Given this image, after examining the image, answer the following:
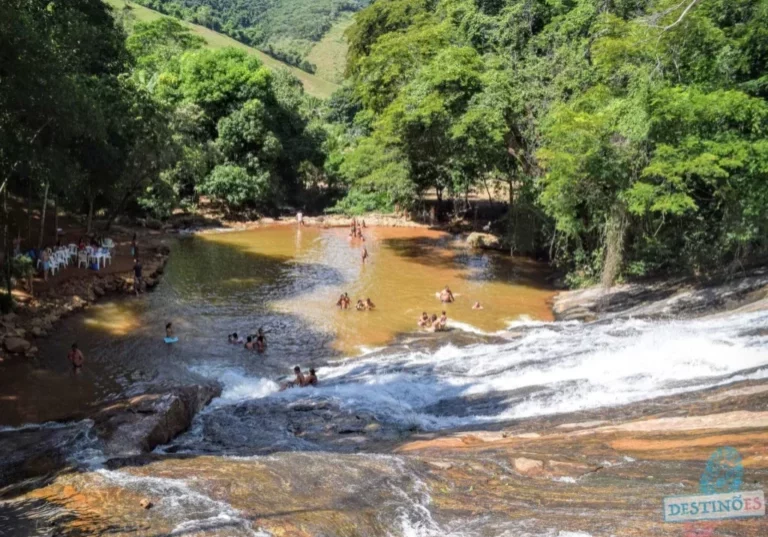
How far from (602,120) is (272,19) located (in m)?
172

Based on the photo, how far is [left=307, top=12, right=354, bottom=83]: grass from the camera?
125 metres

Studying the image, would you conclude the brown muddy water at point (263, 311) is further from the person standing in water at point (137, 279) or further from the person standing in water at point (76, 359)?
the person standing in water at point (137, 279)

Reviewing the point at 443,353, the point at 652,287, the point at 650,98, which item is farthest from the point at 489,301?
the point at 650,98

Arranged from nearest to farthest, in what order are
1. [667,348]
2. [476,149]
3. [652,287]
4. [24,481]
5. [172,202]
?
[24,481] → [667,348] → [652,287] → [476,149] → [172,202]

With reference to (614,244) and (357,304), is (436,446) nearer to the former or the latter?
(357,304)

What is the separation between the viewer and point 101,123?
1606cm

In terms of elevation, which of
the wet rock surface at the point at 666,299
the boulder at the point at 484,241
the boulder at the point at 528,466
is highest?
the boulder at the point at 484,241

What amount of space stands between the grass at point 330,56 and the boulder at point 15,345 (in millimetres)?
107852

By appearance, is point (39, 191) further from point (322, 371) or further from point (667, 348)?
point (667, 348)

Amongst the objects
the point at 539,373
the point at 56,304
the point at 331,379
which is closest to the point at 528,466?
the point at 539,373

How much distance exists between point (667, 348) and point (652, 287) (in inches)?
307

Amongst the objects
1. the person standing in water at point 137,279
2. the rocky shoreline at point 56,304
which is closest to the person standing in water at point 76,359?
the rocky shoreline at point 56,304

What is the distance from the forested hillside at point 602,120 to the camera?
16.8 metres

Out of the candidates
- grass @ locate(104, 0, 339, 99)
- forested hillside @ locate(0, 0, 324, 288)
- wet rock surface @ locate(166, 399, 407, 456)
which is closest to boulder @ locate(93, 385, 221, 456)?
wet rock surface @ locate(166, 399, 407, 456)
